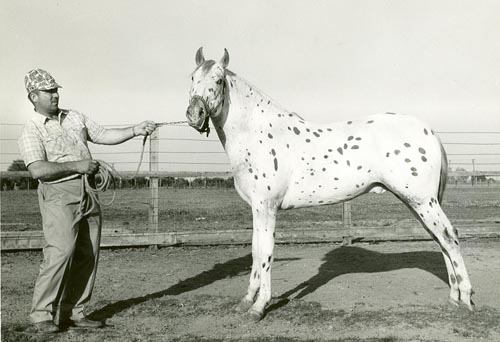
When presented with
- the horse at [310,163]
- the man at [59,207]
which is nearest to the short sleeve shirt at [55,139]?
the man at [59,207]

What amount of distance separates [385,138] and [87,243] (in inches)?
124

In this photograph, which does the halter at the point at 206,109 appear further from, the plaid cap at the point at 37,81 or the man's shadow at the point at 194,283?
the man's shadow at the point at 194,283

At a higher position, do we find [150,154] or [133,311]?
[150,154]

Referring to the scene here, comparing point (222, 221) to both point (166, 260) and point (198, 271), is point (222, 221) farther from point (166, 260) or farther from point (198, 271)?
point (198, 271)

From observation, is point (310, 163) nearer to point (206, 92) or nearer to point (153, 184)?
point (206, 92)

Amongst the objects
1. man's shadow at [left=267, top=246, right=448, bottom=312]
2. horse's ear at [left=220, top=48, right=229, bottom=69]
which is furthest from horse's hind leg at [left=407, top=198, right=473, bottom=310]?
horse's ear at [left=220, top=48, right=229, bottom=69]

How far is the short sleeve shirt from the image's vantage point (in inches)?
160

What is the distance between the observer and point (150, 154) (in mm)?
8883

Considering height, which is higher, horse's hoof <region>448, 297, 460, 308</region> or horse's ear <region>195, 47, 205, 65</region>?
horse's ear <region>195, 47, 205, 65</region>

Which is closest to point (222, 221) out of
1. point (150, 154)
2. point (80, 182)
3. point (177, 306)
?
point (150, 154)

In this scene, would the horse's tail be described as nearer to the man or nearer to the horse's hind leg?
the horse's hind leg

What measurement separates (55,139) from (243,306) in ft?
7.97

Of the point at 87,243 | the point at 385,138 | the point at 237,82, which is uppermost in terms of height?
the point at 237,82

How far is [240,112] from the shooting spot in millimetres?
4953
